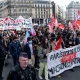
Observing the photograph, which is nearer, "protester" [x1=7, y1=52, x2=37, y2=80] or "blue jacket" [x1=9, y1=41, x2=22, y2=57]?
"protester" [x1=7, y1=52, x2=37, y2=80]

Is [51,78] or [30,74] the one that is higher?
[30,74]

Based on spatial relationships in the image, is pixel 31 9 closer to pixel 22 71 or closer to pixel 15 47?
pixel 15 47

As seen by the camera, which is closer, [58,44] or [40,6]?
[58,44]

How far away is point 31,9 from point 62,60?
127 metres

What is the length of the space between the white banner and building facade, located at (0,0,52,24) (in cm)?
10418

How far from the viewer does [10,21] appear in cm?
2291

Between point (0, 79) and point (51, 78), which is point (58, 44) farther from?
point (0, 79)

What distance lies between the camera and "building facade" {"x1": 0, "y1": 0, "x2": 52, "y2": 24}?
130 m

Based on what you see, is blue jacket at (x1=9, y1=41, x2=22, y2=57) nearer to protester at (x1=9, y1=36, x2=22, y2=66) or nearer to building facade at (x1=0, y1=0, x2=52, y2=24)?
protester at (x1=9, y1=36, x2=22, y2=66)

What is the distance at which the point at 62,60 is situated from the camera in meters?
9.67

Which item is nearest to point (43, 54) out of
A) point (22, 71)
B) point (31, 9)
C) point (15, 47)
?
point (15, 47)

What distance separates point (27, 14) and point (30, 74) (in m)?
129

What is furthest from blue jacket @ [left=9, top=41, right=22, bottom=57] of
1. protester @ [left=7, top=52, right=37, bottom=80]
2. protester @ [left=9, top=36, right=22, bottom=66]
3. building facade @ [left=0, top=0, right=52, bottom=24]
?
building facade @ [left=0, top=0, right=52, bottom=24]

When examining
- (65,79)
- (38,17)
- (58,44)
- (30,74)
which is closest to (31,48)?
(58,44)
